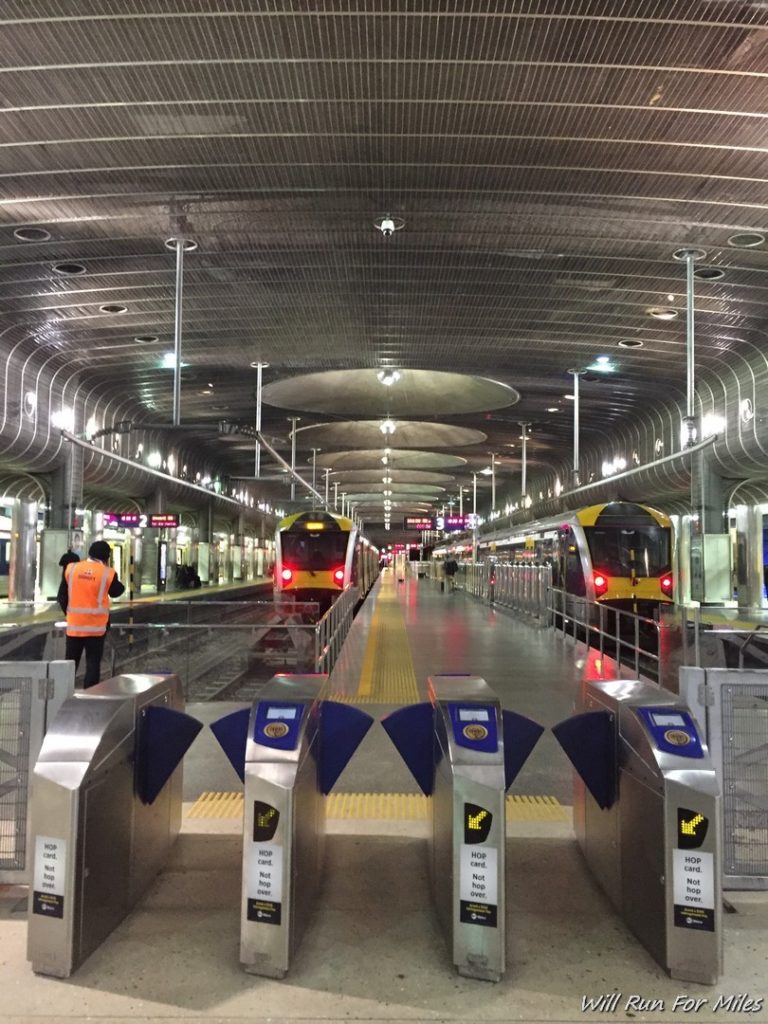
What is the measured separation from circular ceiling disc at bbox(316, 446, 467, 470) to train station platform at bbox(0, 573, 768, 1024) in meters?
30.9

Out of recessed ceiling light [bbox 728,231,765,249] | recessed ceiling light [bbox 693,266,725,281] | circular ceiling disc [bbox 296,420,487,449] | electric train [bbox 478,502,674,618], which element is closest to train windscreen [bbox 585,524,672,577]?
electric train [bbox 478,502,674,618]

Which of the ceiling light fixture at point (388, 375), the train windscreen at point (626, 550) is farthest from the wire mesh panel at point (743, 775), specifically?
the ceiling light fixture at point (388, 375)

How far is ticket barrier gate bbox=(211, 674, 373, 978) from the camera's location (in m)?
3.16

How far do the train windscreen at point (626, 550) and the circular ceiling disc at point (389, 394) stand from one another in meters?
5.71

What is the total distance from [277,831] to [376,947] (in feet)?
2.35

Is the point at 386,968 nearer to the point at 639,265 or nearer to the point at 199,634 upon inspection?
the point at 199,634

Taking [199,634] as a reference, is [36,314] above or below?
above

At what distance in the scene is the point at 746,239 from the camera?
35.4ft

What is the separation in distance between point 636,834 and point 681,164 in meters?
7.88

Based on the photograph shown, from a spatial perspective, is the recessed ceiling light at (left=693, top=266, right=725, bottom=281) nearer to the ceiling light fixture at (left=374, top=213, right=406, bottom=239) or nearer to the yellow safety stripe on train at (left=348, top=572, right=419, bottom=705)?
the ceiling light fixture at (left=374, top=213, right=406, bottom=239)

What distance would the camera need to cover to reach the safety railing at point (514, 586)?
18234 millimetres

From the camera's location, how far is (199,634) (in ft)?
31.6

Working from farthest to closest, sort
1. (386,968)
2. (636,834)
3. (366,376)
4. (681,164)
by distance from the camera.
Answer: (366,376) → (681,164) → (636,834) → (386,968)

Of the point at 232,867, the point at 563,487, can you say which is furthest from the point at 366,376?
the point at 232,867
